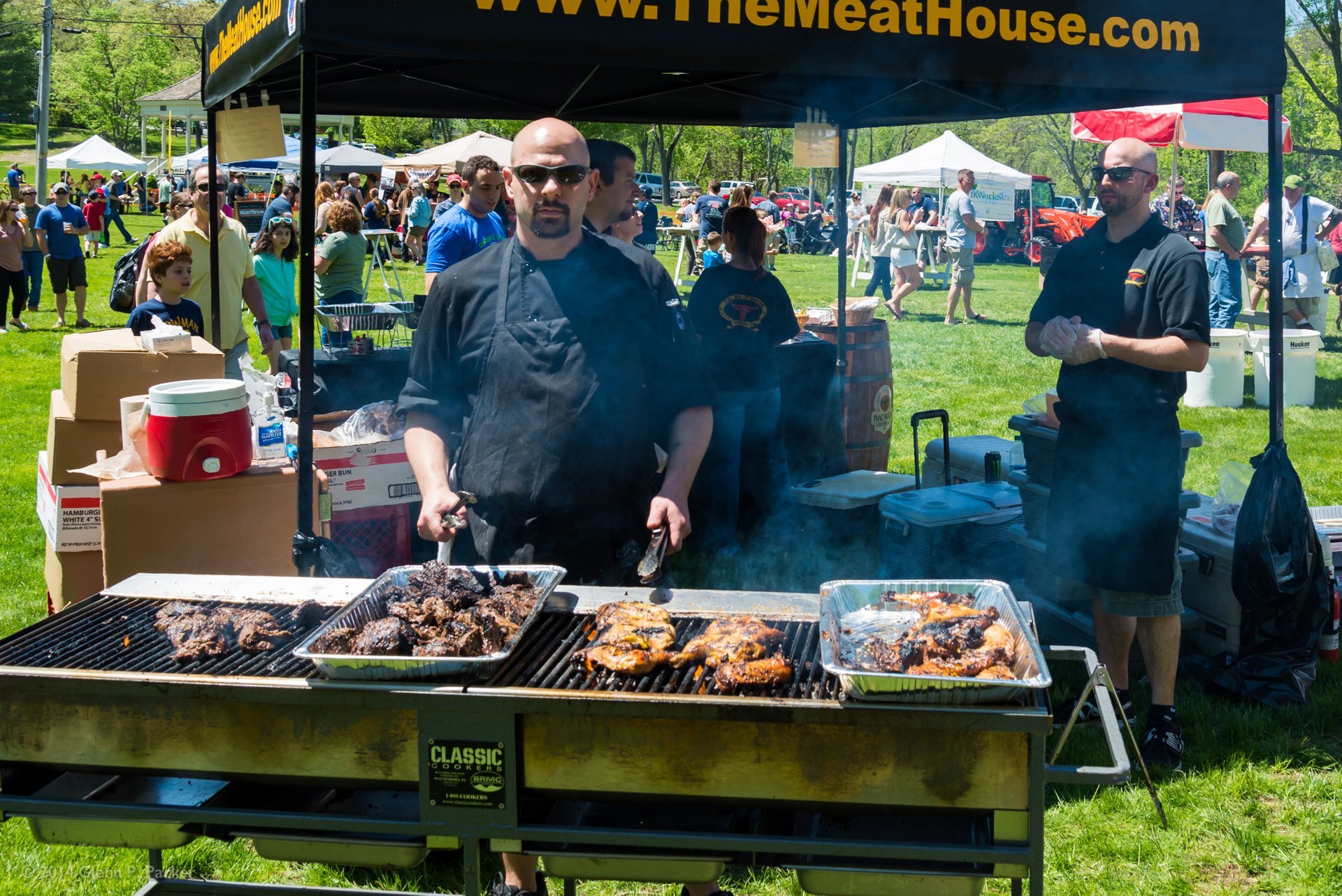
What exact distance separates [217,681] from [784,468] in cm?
433

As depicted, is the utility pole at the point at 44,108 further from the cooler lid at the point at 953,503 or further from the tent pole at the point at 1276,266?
the tent pole at the point at 1276,266

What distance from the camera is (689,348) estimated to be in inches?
129

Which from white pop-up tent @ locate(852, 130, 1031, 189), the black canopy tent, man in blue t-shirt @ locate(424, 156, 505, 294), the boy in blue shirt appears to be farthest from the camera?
white pop-up tent @ locate(852, 130, 1031, 189)

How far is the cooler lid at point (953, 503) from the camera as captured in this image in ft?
16.9

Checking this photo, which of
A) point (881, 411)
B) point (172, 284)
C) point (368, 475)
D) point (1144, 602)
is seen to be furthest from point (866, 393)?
point (172, 284)

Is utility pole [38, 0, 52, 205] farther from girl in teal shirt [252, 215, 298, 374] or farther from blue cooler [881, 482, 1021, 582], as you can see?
blue cooler [881, 482, 1021, 582]

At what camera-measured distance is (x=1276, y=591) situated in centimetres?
426

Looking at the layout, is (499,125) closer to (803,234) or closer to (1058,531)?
(803,234)

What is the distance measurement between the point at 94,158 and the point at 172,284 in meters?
37.6

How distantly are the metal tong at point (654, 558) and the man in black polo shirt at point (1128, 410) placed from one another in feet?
5.76

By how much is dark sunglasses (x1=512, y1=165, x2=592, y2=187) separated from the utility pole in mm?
24239

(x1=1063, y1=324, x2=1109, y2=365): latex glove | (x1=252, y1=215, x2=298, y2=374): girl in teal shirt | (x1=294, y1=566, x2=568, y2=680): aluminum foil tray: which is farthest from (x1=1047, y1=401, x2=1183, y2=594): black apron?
(x1=252, y1=215, x2=298, y2=374): girl in teal shirt

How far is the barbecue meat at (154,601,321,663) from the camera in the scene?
2.55 meters

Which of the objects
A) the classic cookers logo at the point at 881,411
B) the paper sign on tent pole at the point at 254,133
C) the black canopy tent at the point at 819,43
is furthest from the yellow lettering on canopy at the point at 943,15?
the classic cookers logo at the point at 881,411
